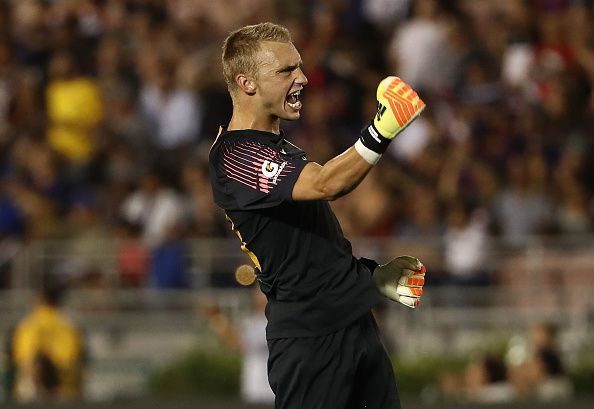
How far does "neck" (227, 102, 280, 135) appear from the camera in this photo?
5055mm

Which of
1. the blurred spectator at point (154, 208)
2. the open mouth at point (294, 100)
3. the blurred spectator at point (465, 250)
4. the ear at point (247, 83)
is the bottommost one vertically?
the open mouth at point (294, 100)

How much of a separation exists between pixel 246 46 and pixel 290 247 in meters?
0.77

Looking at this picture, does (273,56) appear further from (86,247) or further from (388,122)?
(86,247)

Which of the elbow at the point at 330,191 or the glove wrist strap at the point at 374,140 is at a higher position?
the glove wrist strap at the point at 374,140

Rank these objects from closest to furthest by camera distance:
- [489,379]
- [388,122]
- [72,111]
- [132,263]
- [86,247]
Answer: [388,122] → [489,379] → [132,263] → [86,247] → [72,111]

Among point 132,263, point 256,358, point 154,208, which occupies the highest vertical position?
point 154,208

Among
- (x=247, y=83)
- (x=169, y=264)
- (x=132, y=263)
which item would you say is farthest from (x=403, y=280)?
(x=132, y=263)

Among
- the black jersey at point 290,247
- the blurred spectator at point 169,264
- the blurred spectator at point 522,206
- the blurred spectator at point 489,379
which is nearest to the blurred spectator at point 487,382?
the blurred spectator at point 489,379

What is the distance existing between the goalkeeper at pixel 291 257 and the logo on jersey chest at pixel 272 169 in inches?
2.3

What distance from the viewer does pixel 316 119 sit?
12.4 meters

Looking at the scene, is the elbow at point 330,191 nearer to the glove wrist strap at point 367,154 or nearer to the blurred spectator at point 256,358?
the glove wrist strap at point 367,154

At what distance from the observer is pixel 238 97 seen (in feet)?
16.8

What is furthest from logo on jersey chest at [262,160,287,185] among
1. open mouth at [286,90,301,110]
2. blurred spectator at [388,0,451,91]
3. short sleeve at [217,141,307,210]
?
blurred spectator at [388,0,451,91]

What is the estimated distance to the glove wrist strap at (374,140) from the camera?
459 cm
